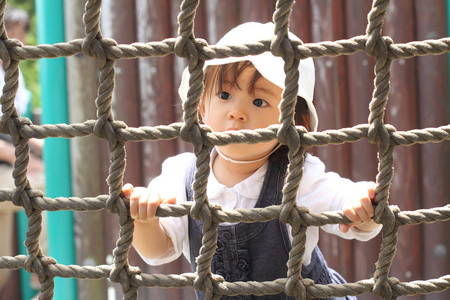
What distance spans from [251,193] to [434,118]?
122 cm

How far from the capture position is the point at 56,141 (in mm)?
2637

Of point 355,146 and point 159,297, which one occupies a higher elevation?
point 355,146

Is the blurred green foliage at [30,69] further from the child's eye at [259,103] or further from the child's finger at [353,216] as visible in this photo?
the child's finger at [353,216]

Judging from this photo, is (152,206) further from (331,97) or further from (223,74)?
(331,97)

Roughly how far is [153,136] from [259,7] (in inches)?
58.3

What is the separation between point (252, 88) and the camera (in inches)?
54.8

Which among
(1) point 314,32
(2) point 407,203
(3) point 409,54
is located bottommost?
(2) point 407,203

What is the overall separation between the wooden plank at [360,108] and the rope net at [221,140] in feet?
4.56

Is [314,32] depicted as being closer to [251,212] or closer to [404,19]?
[404,19]

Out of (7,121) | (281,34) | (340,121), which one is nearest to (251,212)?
(281,34)

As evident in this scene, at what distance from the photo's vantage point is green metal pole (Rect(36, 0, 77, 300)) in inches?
103

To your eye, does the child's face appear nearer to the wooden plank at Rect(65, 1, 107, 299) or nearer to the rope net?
the rope net

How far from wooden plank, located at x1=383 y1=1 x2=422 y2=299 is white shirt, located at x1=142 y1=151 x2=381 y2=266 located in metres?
1.04

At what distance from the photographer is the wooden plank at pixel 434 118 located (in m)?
2.39
